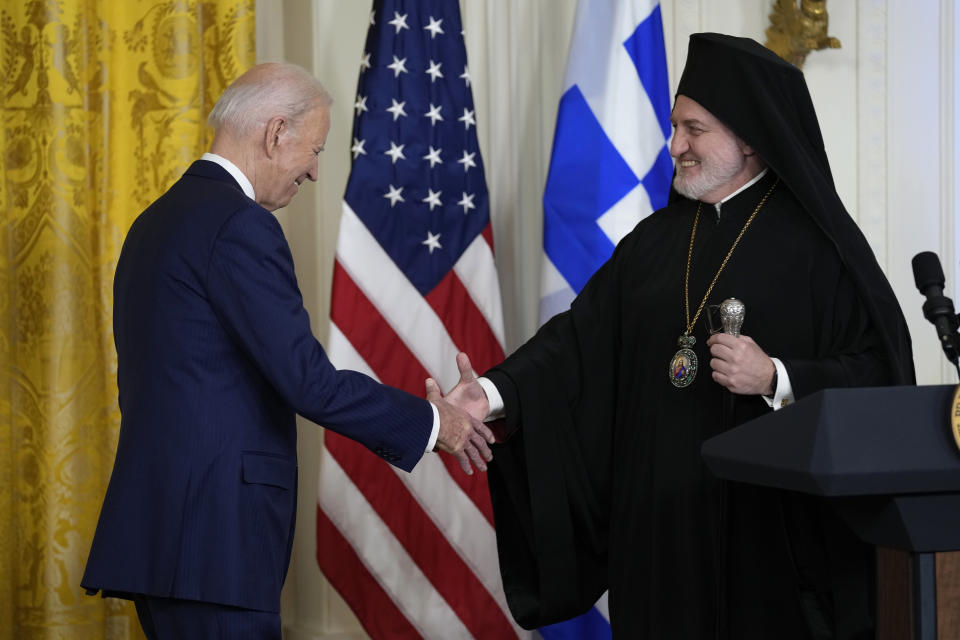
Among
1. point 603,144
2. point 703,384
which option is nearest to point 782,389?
point 703,384

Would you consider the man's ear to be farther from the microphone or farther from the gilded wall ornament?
the gilded wall ornament

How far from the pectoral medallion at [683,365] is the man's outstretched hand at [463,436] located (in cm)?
58

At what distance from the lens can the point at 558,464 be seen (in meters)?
3.39

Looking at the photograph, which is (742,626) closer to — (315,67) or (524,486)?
(524,486)

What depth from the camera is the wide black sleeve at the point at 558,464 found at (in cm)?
338

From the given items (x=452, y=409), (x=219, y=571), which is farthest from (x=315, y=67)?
(x=219, y=571)

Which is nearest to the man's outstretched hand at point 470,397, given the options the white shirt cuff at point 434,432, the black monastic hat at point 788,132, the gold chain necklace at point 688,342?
the white shirt cuff at point 434,432

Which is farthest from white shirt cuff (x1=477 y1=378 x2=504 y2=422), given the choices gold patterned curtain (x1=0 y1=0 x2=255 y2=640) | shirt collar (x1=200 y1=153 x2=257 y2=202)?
gold patterned curtain (x1=0 y1=0 x2=255 y2=640)

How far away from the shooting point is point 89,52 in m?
4.38

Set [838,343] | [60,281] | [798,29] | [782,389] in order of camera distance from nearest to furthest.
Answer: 1. [782,389]
2. [838,343]
3. [60,281]
4. [798,29]

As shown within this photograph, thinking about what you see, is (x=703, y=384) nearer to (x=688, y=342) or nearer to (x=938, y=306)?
(x=688, y=342)

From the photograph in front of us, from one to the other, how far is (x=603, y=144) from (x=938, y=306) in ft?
7.65

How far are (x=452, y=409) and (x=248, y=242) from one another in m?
0.84

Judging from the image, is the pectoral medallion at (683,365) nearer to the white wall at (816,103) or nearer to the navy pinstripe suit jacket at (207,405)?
the navy pinstripe suit jacket at (207,405)
